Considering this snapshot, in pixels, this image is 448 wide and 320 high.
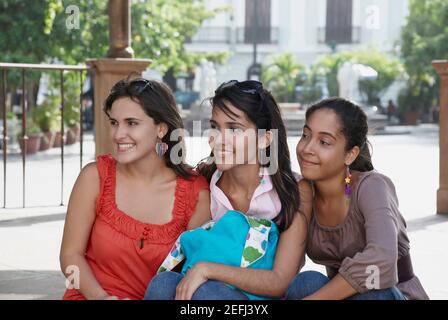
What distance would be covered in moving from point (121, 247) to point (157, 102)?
503 mm

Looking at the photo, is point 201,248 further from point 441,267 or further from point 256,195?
point 441,267

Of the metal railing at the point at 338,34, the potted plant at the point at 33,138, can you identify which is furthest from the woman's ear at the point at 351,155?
the metal railing at the point at 338,34

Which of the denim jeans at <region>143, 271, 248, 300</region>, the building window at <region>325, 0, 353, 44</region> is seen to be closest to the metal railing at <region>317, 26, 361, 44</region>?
the building window at <region>325, 0, 353, 44</region>

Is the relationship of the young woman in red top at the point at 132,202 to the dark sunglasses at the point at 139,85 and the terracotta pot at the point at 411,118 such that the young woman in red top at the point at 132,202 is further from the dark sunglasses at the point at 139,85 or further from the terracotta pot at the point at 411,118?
the terracotta pot at the point at 411,118

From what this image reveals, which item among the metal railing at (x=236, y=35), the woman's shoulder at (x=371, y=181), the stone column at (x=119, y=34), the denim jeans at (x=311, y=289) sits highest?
the metal railing at (x=236, y=35)

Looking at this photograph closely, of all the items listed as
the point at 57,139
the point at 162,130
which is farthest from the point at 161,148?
the point at 57,139

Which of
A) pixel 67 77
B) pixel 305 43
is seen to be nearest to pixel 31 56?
pixel 67 77

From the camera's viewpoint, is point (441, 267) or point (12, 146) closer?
point (441, 267)

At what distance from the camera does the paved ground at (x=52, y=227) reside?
15.3 feet

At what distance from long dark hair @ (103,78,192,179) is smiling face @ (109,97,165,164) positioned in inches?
0.8

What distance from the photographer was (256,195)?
115 inches

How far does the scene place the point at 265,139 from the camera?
2.98 metres

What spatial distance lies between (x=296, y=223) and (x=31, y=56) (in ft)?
48.0

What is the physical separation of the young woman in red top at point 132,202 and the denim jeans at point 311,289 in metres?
0.42
